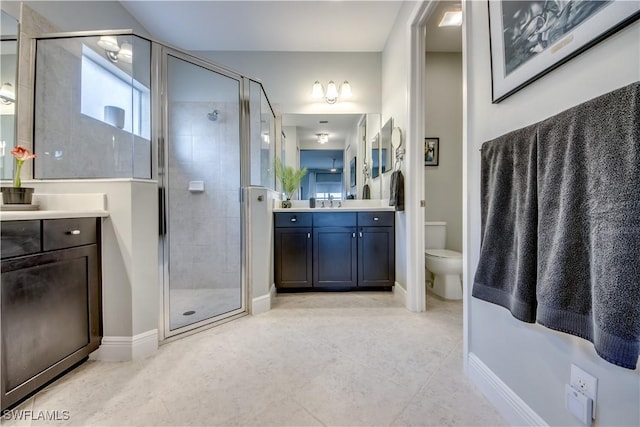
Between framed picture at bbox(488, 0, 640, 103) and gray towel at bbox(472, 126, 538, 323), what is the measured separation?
212mm

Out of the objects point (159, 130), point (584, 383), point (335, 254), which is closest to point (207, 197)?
point (159, 130)

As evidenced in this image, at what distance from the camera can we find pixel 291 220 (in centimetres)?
255

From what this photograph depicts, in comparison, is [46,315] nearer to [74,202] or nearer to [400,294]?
[74,202]

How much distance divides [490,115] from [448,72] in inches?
90.3

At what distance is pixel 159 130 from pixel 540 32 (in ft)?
6.47

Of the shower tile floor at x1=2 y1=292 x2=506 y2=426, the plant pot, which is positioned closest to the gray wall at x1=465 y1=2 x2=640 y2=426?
the shower tile floor at x1=2 y1=292 x2=506 y2=426

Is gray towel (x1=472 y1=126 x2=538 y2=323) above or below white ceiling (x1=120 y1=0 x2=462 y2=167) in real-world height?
below

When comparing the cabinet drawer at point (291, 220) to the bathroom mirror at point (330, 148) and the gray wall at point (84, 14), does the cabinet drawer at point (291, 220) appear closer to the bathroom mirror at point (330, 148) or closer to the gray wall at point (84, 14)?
the bathroom mirror at point (330, 148)

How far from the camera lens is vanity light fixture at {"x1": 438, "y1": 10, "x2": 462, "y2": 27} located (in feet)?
7.33

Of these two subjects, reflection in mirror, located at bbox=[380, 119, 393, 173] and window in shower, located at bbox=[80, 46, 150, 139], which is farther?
reflection in mirror, located at bbox=[380, 119, 393, 173]

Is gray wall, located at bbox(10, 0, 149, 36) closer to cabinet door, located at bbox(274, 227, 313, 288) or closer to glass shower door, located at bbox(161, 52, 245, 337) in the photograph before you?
glass shower door, located at bbox(161, 52, 245, 337)

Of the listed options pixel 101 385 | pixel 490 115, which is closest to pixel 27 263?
pixel 101 385

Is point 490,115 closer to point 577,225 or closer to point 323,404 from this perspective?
point 577,225

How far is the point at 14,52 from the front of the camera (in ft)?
5.01
